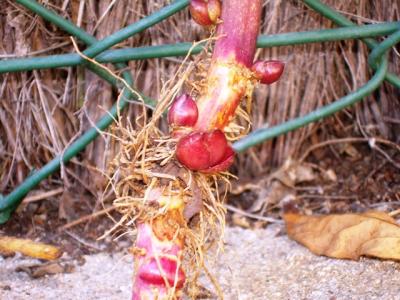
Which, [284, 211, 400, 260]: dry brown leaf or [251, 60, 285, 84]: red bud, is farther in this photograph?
[284, 211, 400, 260]: dry brown leaf

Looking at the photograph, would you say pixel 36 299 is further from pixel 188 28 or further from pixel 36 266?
pixel 188 28

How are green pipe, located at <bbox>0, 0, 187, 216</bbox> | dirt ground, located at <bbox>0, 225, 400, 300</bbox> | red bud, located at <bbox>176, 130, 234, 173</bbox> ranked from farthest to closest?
1. green pipe, located at <bbox>0, 0, 187, 216</bbox>
2. dirt ground, located at <bbox>0, 225, 400, 300</bbox>
3. red bud, located at <bbox>176, 130, 234, 173</bbox>

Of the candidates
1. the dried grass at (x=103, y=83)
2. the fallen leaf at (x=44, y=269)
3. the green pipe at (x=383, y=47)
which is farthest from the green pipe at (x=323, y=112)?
→ the fallen leaf at (x=44, y=269)

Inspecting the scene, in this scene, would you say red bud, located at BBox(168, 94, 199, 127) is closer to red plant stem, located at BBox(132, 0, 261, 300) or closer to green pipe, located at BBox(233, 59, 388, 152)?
red plant stem, located at BBox(132, 0, 261, 300)

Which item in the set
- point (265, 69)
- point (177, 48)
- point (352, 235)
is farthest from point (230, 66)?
point (352, 235)

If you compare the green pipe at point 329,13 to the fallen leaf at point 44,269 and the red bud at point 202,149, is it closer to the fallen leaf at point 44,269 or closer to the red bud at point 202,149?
the red bud at point 202,149

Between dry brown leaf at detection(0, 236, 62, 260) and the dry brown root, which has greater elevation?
the dry brown root

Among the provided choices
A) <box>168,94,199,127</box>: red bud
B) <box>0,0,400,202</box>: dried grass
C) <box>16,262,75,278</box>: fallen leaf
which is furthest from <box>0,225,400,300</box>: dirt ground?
<box>168,94,199,127</box>: red bud
